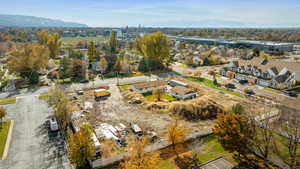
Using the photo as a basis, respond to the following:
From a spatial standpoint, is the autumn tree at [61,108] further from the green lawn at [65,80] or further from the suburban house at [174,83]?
the suburban house at [174,83]

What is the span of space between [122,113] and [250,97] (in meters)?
22.5

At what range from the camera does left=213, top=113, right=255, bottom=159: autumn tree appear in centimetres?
1741

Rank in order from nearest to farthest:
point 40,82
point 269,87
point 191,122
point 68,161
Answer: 1. point 68,161
2. point 191,122
3. point 269,87
4. point 40,82

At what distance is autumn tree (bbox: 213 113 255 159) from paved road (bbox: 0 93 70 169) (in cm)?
1444

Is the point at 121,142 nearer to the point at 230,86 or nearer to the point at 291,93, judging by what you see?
the point at 230,86

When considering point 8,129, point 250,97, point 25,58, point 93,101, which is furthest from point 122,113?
point 25,58

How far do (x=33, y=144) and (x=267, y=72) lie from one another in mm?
46152

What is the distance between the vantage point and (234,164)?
17766 millimetres

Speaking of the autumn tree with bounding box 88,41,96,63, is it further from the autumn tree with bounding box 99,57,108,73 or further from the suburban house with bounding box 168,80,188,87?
the suburban house with bounding box 168,80,188,87

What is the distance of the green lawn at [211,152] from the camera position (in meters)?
18.7

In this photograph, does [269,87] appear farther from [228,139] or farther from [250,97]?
[228,139]

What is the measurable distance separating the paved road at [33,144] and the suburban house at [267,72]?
40395 millimetres

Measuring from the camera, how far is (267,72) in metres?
44.4

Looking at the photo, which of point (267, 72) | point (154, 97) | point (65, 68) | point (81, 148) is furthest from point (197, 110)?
point (65, 68)
